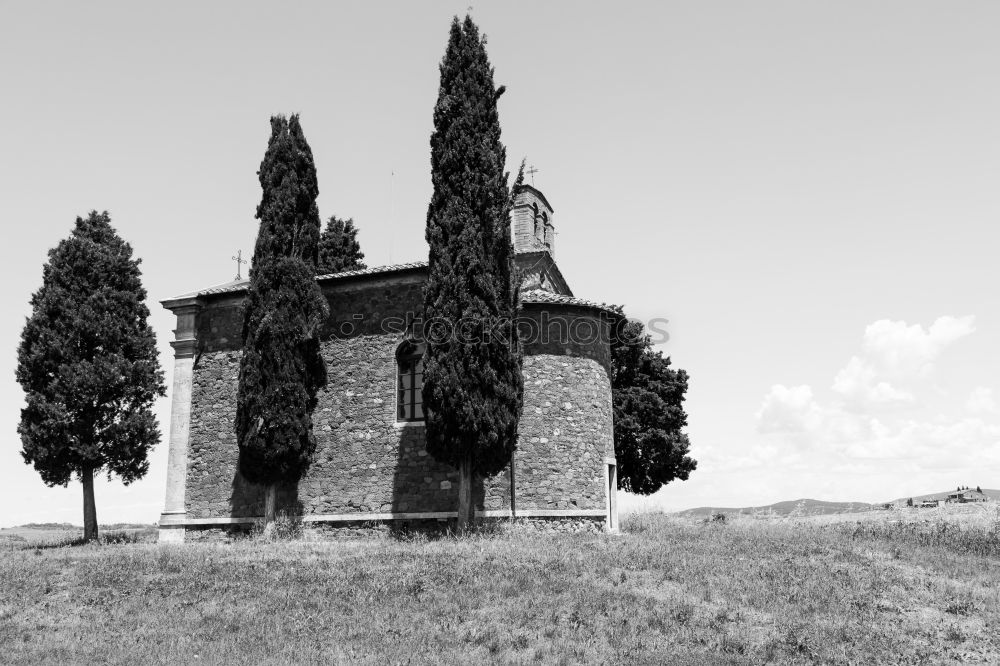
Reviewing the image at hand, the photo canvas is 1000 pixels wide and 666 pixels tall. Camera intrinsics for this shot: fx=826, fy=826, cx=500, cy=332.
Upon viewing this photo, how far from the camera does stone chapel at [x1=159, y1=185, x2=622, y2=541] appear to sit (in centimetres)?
2058

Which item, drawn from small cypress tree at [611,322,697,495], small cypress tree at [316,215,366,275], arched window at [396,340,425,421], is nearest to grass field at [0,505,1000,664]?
arched window at [396,340,425,421]

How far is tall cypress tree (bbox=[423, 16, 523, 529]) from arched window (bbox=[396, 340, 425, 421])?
2.05 metres

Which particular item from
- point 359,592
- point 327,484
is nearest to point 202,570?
point 359,592

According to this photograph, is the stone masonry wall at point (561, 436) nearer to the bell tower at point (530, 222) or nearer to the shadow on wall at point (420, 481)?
the shadow on wall at point (420, 481)

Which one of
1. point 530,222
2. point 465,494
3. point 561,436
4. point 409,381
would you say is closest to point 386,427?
point 409,381

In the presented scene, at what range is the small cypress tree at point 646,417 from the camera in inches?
1149

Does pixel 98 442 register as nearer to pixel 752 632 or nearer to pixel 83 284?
pixel 83 284

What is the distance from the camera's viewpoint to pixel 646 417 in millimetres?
29406

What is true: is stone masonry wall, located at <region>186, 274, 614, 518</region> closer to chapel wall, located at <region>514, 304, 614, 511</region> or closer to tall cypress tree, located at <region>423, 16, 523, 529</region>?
chapel wall, located at <region>514, 304, 614, 511</region>

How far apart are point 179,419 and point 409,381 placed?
704 centimetres

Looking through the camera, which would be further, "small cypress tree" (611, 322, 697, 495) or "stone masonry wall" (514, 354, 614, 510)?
"small cypress tree" (611, 322, 697, 495)

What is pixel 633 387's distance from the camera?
97.2ft

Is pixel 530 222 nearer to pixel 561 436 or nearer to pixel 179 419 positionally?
pixel 561 436

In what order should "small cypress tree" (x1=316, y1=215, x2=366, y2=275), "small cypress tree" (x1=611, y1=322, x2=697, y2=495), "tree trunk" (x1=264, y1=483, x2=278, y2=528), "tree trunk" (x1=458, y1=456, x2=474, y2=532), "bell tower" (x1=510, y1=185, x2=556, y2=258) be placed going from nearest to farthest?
"tree trunk" (x1=458, y1=456, x2=474, y2=532) < "tree trunk" (x1=264, y1=483, x2=278, y2=528) < "bell tower" (x1=510, y1=185, x2=556, y2=258) < "small cypress tree" (x1=611, y1=322, x2=697, y2=495) < "small cypress tree" (x1=316, y1=215, x2=366, y2=275)
